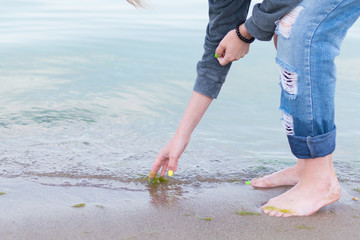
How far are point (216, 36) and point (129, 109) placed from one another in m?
1.56

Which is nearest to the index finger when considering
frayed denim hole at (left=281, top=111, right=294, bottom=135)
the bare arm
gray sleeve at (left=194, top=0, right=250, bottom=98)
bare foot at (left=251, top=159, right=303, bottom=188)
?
the bare arm

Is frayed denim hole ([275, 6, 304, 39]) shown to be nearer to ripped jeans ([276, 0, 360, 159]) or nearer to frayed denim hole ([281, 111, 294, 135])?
ripped jeans ([276, 0, 360, 159])

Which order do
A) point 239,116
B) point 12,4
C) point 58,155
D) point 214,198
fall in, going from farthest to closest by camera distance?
point 12,4 < point 239,116 < point 58,155 < point 214,198

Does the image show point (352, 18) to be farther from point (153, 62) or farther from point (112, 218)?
point (153, 62)

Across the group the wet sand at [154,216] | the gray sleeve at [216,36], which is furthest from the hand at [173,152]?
the gray sleeve at [216,36]

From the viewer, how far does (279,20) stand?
1.93m

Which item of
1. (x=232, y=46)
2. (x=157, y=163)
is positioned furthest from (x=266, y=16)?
(x=157, y=163)

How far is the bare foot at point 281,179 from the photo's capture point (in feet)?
7.74

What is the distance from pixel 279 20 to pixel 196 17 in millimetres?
6834

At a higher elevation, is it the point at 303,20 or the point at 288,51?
the point at 303,20

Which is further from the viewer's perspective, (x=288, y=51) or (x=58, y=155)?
(x=58, y=155)

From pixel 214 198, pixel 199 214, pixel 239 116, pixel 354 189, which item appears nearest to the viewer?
pixel 199 214

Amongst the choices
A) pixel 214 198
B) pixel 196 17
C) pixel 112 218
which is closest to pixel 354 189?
pixel 214 198

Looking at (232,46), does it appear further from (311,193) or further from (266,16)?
(311,193)
